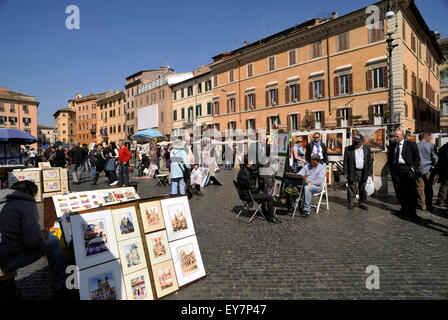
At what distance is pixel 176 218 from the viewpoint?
334 centimetres

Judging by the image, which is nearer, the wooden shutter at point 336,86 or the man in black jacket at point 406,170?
the man in black jacket at point 406,170

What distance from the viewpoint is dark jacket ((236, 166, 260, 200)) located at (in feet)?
19.7

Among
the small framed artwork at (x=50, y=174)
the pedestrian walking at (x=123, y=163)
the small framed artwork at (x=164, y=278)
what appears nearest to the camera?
the small framed artwork at (x=164, y=278)

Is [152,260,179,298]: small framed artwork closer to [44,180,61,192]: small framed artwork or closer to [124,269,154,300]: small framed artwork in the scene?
[124,269,154,300]: small framed artwork

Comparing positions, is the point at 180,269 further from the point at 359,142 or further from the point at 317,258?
the point at 359,142

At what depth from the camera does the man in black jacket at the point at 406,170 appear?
6156 millimetres

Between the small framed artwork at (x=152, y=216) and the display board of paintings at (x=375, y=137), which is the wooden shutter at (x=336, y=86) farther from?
the small framed artwork at (x=152, y=216)

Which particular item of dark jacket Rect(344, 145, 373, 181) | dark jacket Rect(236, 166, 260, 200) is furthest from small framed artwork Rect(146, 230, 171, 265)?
dark jacket Rect(344, 145, 373, 181)

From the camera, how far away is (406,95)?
22781mm

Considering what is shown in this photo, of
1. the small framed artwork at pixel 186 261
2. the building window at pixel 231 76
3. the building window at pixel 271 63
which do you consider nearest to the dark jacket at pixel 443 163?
the small framed artwork at pixel 186 261

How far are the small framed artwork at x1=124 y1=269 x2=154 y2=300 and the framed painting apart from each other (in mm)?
279

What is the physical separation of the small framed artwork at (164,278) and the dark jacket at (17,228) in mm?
1299
